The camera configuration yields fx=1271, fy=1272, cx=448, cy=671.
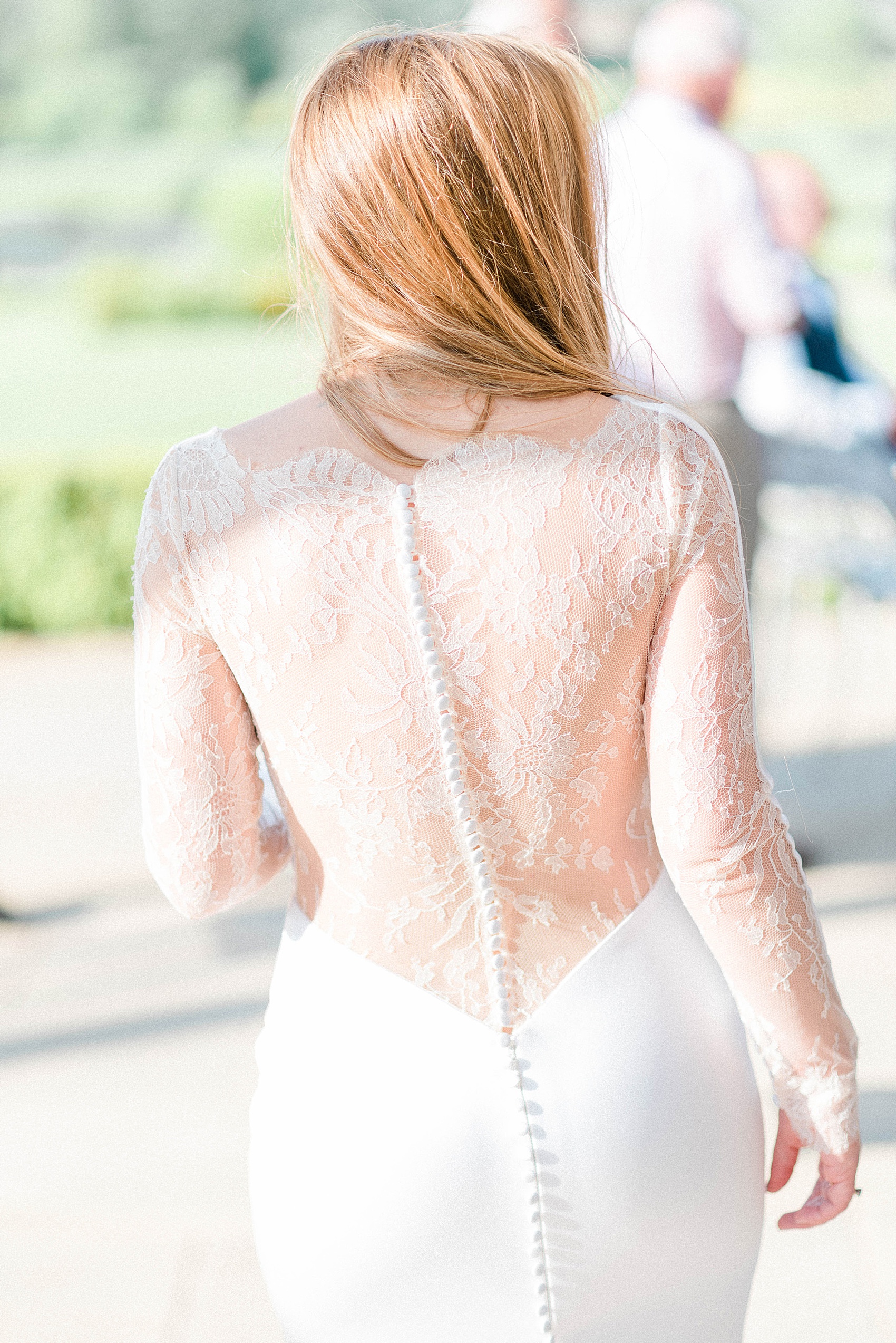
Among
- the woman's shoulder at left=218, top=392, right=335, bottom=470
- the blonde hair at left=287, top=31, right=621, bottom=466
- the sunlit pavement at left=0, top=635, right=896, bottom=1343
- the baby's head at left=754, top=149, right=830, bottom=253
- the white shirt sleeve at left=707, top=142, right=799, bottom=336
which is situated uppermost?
the blonde hair at left=287, top=31, right=621, bottom=466

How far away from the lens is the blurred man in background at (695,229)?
11.2ft

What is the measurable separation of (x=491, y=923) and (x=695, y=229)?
9.17 feet

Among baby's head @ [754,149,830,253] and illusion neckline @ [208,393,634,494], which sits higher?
illusion neckline @ [208,393,634,494]

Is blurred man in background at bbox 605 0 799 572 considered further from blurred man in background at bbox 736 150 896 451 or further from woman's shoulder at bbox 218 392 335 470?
woman's shoulder at bbox 218 392 335 470

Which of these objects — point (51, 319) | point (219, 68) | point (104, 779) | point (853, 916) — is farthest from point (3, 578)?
point (853, 916)

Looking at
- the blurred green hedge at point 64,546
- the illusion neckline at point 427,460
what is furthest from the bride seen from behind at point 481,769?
the blurred green hedge at point 64,546

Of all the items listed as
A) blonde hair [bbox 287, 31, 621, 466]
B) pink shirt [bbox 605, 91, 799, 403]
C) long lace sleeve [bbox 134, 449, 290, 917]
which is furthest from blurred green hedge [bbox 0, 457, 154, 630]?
blonde hair [bbox 287, 31, 621, 466]

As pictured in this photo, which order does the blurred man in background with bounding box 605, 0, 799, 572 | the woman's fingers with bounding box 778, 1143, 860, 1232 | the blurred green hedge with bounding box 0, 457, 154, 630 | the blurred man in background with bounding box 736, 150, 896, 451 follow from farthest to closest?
the blurred green hedge with bounding box 0, 457, 154, 630 → the blurred man in background with bounding box 736, 150, 896, 451 → the blurred man in background with bounding box 605, 0, 799, 572 → the woman's fingers with bounding box 778, 1143, 860, 1232

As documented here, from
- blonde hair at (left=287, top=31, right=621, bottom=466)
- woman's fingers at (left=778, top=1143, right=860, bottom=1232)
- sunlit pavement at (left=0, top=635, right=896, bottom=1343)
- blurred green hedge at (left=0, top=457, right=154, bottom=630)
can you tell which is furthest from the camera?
blurred green hedge at (left=0, top=457, right=154, bottom=630)

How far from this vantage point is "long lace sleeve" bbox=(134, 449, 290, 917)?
1.05 meters

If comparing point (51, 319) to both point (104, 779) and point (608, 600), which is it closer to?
point (104, 779)

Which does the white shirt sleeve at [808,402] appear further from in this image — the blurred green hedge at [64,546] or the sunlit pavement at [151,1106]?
the blurred green hedge at [64,546]

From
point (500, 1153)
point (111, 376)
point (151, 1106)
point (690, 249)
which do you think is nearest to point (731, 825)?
point (500, 1153)

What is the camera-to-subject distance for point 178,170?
894 centimetres
